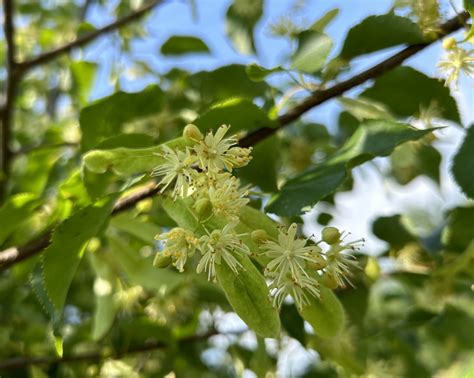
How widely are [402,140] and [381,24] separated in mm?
201

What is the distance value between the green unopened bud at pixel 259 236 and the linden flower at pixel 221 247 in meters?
0.02

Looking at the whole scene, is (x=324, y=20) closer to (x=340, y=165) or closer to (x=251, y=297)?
(x=340, y=165)

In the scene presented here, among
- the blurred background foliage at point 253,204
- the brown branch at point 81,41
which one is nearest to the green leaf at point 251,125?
the blurred background foliage at point 253,204

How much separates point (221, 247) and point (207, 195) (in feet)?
0.17

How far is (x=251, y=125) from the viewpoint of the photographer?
81 cm

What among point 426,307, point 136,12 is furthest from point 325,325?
point 136,12

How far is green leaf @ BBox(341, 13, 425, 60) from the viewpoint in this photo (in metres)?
0.80

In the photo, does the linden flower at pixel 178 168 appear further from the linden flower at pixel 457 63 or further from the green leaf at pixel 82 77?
the green leaf at pixel 82 77

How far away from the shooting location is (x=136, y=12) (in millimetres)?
1422

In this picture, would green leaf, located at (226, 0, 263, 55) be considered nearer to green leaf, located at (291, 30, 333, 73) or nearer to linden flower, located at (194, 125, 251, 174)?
green leaf, located at (291, 30, 333, 73)

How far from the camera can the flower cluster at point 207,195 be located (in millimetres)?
625

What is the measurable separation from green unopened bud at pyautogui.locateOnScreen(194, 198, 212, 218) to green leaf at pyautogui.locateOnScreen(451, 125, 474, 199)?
0.34 m

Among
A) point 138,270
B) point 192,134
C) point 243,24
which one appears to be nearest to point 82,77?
point 243,24

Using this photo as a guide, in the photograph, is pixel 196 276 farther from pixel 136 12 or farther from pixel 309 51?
pixel 136 12
